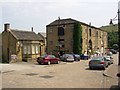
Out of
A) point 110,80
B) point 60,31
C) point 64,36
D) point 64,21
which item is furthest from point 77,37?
point 110,80

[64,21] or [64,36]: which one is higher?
[64,21]

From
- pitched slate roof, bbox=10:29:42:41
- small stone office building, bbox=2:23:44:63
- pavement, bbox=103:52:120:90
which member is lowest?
pavement, bbox=103:52:120:90

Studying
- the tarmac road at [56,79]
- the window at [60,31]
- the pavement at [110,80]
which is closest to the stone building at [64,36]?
the window at [60,31]

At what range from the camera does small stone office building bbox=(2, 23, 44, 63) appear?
125ft

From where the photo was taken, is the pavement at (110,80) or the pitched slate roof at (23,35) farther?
the pitched slate roof at (23,35)

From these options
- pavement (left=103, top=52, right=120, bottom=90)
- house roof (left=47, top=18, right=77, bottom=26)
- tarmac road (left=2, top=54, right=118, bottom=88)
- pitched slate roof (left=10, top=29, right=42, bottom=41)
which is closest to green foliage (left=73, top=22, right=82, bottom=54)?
house roof (left=47, top=18, right=77, bottom=26)

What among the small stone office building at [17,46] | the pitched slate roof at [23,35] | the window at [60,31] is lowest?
the small stone office building at [17,46]

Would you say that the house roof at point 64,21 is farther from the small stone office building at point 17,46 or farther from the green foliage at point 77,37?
the small stone office building at point 17,46

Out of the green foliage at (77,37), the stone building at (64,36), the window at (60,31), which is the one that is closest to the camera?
the green foliage at (77,37)

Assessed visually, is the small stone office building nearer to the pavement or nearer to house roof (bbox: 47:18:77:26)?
house roof (bbox: 47:18:77:26)

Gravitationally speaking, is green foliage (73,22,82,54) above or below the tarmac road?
above

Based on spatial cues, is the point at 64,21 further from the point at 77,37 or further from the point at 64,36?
the point at 77,37

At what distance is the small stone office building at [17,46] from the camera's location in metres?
38.1

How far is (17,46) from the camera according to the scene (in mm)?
38062
